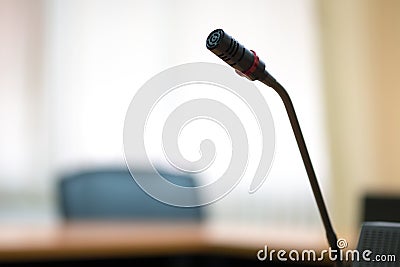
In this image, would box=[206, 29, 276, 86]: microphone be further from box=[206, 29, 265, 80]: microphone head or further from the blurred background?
the blurred background

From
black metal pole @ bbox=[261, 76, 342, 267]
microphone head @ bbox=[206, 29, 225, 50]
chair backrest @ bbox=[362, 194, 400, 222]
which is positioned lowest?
chair backrest @ bbox=[362, 194, 400, 222]

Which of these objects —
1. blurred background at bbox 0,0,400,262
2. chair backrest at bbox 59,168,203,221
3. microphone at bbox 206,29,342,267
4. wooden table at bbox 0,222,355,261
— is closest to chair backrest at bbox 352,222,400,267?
microphone at bbox 206,29,342,267

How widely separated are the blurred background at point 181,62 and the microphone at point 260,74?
1.60 m

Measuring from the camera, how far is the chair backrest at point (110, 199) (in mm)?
2025

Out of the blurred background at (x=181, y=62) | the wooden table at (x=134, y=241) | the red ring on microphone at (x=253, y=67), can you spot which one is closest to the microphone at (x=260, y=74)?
the red ring on microphone at (x=253, y=67)

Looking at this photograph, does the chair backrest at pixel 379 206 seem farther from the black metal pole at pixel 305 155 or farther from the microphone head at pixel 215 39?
the microphone head at pixel 215 39

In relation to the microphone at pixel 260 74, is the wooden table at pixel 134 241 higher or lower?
lower

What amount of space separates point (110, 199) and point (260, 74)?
63.3 inches

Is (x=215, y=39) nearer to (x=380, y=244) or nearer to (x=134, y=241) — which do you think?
(x=380, y=244)

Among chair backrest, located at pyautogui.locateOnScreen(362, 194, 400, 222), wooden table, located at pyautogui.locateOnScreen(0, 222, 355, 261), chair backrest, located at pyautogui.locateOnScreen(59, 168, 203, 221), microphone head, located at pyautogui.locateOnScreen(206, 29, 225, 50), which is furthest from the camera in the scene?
chair backrest, located at pyautogui.locateOnScreen(59, 168, 203, 221)

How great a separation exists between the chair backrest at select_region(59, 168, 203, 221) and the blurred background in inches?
6.1

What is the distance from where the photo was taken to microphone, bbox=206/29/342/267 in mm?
520

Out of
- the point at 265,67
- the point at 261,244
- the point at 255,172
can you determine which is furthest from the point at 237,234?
the point at 265,67

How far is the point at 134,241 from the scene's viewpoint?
1466 mm
